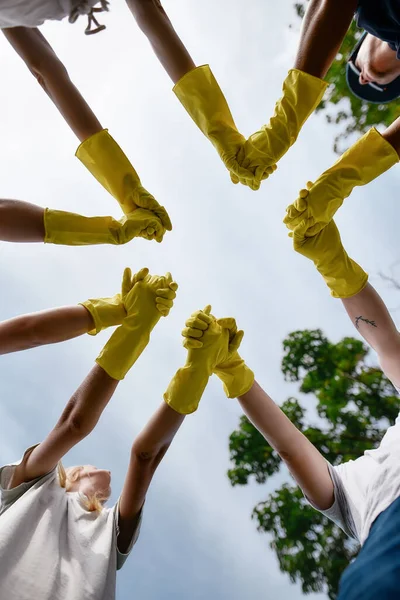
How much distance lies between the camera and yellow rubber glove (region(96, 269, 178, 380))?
2.30 m

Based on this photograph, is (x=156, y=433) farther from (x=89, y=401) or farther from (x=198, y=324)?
(x=198, y=324)

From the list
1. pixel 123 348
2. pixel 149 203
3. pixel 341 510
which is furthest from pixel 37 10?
pixel 341 510

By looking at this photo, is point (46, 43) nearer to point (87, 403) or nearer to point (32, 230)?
point (32, 230)

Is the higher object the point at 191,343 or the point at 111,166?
the point at 111,166

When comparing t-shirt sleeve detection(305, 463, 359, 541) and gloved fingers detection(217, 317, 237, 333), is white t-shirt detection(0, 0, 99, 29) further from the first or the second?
t-shirt sleeve detection(305, 463, 359, 541)

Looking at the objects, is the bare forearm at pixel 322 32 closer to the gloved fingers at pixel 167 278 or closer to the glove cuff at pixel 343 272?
the glove cuff at pixel 343 272

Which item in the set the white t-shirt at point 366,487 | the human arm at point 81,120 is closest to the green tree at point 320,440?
the white t-shirt at point 366,487

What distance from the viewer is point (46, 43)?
227 cm

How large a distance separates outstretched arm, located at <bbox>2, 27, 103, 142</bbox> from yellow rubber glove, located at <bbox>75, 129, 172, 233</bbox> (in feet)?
0.18

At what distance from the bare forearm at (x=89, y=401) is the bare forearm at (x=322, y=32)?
1547mm

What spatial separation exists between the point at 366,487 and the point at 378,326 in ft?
2.28

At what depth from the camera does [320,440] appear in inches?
149

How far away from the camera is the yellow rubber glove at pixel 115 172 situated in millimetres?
2320

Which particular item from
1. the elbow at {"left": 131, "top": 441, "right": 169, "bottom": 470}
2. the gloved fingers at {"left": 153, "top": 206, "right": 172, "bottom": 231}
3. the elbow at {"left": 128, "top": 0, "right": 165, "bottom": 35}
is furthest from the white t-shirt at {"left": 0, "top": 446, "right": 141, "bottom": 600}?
the elbow at {"left": 128, "top": 0, "right": 165, "bottom": 35}
